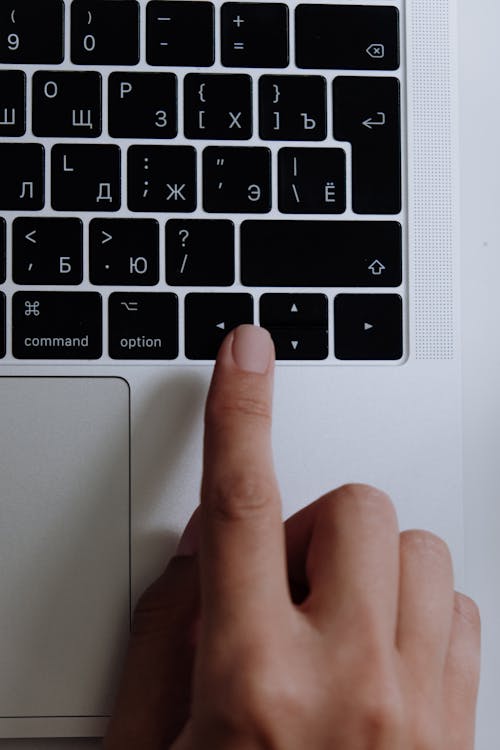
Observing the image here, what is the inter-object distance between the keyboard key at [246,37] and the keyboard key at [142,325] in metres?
0.17

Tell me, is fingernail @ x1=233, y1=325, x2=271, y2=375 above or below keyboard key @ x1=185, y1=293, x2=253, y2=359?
below

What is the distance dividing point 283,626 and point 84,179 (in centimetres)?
31

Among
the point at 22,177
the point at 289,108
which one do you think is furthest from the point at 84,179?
the point at 289,108

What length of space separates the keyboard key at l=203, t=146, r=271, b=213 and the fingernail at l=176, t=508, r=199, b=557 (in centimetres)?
21

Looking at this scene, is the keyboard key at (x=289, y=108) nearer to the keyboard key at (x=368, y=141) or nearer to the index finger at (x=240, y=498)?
the keyboard key at (x=368, y=141)

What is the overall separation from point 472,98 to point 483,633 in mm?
390

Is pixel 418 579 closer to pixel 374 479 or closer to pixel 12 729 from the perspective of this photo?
pixel 374 479

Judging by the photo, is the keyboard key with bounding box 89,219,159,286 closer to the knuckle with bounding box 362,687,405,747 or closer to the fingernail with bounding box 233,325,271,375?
the fingernail with bounding box 233,325,271,375

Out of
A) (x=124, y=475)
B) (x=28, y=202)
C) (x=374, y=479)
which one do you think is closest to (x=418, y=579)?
(x=374, y=479)

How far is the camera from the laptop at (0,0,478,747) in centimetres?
49

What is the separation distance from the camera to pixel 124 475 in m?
0.50

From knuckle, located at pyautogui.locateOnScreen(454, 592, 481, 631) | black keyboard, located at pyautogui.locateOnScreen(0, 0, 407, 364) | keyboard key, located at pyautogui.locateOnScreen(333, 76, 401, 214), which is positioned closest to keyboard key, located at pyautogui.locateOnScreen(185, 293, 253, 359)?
black keyboard, located at pyautogui.locateOnScreen(0, 0, 407, 364)

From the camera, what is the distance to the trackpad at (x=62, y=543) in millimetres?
493

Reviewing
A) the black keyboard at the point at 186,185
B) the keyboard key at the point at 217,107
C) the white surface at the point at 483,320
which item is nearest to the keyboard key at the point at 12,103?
the black keyboard at the point at 186,185
